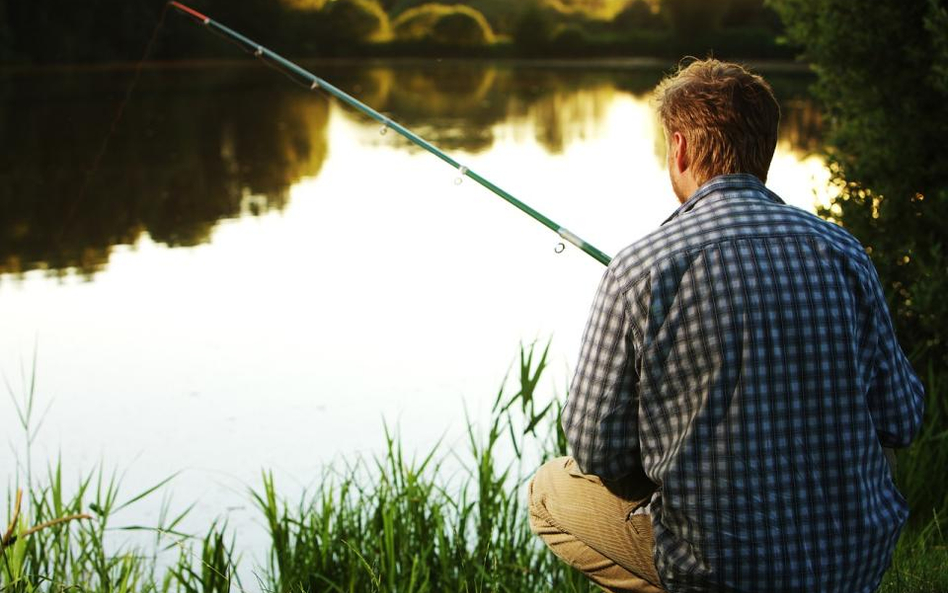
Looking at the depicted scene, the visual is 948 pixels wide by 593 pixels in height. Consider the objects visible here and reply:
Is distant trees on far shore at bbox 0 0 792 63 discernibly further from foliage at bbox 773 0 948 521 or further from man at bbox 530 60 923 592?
man at bbox 530 60 923 592

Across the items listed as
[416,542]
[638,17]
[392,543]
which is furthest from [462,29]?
[392,543]

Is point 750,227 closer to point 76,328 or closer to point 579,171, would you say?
point 76,328

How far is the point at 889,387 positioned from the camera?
177 cm

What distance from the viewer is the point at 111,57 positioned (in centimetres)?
2333

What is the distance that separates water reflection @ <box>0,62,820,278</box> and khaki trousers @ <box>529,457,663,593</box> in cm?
619

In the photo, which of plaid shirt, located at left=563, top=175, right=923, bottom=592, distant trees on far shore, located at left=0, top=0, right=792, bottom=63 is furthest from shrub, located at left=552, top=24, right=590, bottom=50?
plaid shirt, located at left=563, top=175, right=923, bottom=592

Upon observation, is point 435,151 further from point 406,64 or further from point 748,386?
point 406,64

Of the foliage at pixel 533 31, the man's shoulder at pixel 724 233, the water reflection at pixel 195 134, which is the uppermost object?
the foliage at pixel 533 31

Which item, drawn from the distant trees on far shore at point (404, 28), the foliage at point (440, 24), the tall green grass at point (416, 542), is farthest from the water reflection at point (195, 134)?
the tall green grass at point (416, 542)

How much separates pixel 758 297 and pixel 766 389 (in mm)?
135

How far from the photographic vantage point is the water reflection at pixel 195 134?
941cm

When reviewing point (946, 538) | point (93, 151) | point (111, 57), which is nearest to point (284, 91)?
point (111, 57)

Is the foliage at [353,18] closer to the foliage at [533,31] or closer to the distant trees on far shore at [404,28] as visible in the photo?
the distant trees on far shore at [404,28]

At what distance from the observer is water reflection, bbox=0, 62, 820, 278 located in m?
9.41
